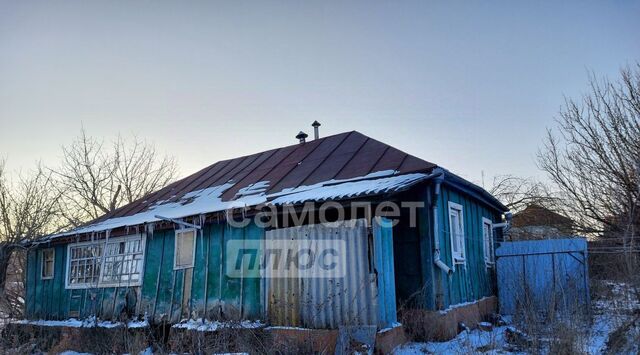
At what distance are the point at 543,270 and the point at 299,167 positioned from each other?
6034mm

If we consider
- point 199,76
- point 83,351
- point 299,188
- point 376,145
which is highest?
point 199,76

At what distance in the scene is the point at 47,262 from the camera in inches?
553

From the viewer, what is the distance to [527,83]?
38.3 ft

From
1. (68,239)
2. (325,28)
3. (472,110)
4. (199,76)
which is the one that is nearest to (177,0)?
(199,76)

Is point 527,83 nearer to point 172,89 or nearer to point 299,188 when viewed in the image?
point 299,188

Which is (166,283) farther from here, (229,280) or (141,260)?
(229,280)

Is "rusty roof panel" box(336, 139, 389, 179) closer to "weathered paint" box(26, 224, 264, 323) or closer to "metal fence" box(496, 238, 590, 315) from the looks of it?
"weathered paint" box(26, 224, 264, 323)

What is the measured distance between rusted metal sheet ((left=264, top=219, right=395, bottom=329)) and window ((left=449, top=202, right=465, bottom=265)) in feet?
9.09

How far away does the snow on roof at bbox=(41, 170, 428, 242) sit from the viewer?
8.00m

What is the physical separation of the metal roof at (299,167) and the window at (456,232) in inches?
57.8

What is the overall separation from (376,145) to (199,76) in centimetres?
482

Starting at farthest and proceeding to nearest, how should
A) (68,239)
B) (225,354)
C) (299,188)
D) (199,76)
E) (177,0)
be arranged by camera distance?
(68,239) < (199,76) < (177,0) < (299,188) < (225,354)

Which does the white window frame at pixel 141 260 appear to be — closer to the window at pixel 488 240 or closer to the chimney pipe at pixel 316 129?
the chimney pipe at pixel 316 129

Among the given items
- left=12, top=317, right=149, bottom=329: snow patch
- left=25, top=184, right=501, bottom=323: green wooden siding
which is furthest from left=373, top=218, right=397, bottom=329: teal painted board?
left=12, top=317, right=149, bottom=329: snow patch
